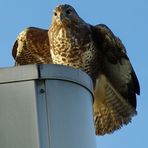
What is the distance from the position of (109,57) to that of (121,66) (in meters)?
0.18

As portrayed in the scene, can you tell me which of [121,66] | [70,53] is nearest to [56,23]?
[70,53]

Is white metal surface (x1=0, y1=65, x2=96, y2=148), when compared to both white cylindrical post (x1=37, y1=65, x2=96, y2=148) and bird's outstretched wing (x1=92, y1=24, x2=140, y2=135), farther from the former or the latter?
bird's outstretched wing (x1=92, y1=24, x2=140, y2=135)

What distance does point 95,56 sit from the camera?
6.70m

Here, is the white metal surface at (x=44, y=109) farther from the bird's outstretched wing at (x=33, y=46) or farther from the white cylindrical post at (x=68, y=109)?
the bird's outstretched wing at (x=33, y=46)

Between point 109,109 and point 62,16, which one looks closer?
point 62,16

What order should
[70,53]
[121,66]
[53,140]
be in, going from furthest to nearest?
[121,66] → [70,53] → [53,140]

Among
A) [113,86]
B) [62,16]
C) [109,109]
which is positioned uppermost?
[62,16]

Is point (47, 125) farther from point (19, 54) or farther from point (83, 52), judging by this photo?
point (19, 54)

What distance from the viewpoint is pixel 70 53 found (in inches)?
251

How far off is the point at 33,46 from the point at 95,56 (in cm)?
82

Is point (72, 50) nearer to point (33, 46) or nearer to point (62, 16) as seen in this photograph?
point (62, 16)

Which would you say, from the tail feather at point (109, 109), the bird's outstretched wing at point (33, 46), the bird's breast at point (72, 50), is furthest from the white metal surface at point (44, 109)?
the bird's outstretched wing at point (33, 46)

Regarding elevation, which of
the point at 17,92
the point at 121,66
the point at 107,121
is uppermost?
the point at 121,66

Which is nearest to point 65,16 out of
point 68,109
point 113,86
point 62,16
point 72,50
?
point 62,16
